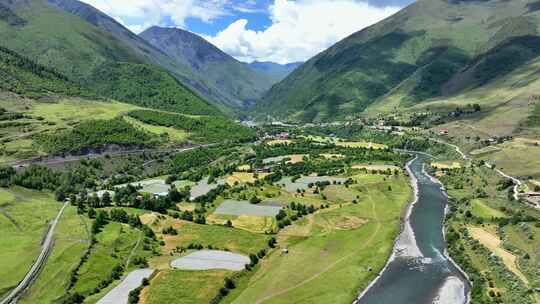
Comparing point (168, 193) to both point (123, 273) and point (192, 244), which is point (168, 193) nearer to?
point (192, 244)

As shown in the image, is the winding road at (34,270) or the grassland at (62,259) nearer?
the winding road at (34,270)

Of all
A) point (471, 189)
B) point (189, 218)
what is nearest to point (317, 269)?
point (189, 218)

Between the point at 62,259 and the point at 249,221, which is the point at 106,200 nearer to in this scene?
the point at 62,259

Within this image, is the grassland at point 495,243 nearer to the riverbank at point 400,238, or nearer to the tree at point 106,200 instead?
the riverbank at point 400,238

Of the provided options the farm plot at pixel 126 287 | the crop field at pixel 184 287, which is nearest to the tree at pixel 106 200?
the farm plot at pixel 126 287

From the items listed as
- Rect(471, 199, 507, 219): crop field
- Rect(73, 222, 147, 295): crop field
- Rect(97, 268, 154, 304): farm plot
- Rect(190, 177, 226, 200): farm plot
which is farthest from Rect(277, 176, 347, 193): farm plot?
Rect(97, 268, 154, 304): farm plot

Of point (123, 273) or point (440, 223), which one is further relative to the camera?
point (440, 223)

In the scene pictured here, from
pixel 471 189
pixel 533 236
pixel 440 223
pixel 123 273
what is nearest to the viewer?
pixel 123 273

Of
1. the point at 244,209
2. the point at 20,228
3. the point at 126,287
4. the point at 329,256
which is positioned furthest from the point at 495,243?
the point at 20,228
